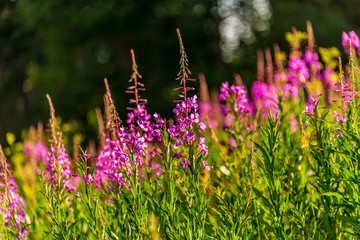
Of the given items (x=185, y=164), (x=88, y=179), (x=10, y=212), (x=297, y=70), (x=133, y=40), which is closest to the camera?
(x=185, y=164)

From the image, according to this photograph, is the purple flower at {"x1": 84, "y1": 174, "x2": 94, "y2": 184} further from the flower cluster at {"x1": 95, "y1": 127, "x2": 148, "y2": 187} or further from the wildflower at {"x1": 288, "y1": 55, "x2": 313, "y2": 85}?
the wildflower at {"x1": 288, "y1": 55, "x2": 313, "y2": 85}

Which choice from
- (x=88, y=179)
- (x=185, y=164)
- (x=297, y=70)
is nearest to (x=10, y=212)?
(x=88, y=179)

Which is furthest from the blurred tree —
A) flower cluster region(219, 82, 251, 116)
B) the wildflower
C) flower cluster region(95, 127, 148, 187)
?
flower cluster region(95, 127, 148, 187)

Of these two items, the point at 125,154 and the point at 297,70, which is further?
the point at 297,70

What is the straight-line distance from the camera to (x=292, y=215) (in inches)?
105

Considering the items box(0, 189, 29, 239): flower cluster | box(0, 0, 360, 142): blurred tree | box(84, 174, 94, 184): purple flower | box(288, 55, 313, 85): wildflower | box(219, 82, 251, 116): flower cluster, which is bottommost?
box(0, 189, 29, 239): flower cluster

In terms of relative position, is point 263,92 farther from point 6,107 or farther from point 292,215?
point 6,107

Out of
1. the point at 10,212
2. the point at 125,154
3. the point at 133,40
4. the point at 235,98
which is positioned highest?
the point at 133,40

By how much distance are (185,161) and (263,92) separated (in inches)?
145

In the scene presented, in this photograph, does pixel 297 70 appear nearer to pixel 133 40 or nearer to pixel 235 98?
Answer: pixel 235 98

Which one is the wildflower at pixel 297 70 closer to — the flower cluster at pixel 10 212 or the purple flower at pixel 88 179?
the purple flower at pixel 88 179

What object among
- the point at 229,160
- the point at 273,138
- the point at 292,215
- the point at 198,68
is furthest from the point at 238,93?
the point at 198,68

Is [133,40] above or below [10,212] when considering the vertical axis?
above

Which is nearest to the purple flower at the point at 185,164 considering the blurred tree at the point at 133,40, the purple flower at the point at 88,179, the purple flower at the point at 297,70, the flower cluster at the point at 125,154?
the flower cluster at the point at 125,154
